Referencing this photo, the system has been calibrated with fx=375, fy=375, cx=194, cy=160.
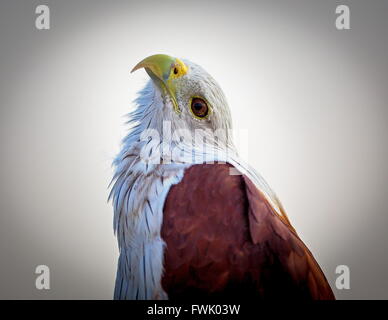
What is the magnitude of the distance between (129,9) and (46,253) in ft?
4.71

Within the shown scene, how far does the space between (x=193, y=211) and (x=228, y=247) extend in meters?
0.17

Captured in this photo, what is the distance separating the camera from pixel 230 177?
136cm

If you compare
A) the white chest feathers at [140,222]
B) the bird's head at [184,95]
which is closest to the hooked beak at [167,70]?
the bird's head at [184,95]

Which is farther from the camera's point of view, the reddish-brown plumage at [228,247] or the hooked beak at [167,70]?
the hooked beak at [167,70]

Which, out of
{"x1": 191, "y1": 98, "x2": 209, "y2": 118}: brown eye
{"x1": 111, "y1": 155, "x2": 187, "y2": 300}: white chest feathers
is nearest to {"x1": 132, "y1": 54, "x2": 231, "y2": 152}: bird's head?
{"x1": 191, "y1": 98, "x2": 209, "y2": 118}: brown eye

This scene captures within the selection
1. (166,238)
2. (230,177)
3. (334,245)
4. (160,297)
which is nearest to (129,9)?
(230,177)

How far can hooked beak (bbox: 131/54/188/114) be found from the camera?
1463 millimetres

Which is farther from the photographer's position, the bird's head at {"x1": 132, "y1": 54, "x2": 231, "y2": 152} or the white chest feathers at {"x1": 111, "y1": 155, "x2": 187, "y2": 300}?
the bird's head at {"x1": 132, "y1": 54, "x2": 231, "y2": 152}

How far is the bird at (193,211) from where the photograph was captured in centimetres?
122

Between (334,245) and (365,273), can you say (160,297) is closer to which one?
(334,245)

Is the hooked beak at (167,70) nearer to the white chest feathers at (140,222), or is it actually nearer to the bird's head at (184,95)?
the bird's head at (184,95)

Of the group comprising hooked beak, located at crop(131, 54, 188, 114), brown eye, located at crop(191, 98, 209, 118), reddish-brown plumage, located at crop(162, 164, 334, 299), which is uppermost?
hooked beak, located at crop(131, 54, 188, 114)

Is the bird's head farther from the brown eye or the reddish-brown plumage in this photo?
the reddish-brown plumage

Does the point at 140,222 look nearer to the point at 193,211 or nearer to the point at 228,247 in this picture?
the point at 193,211
